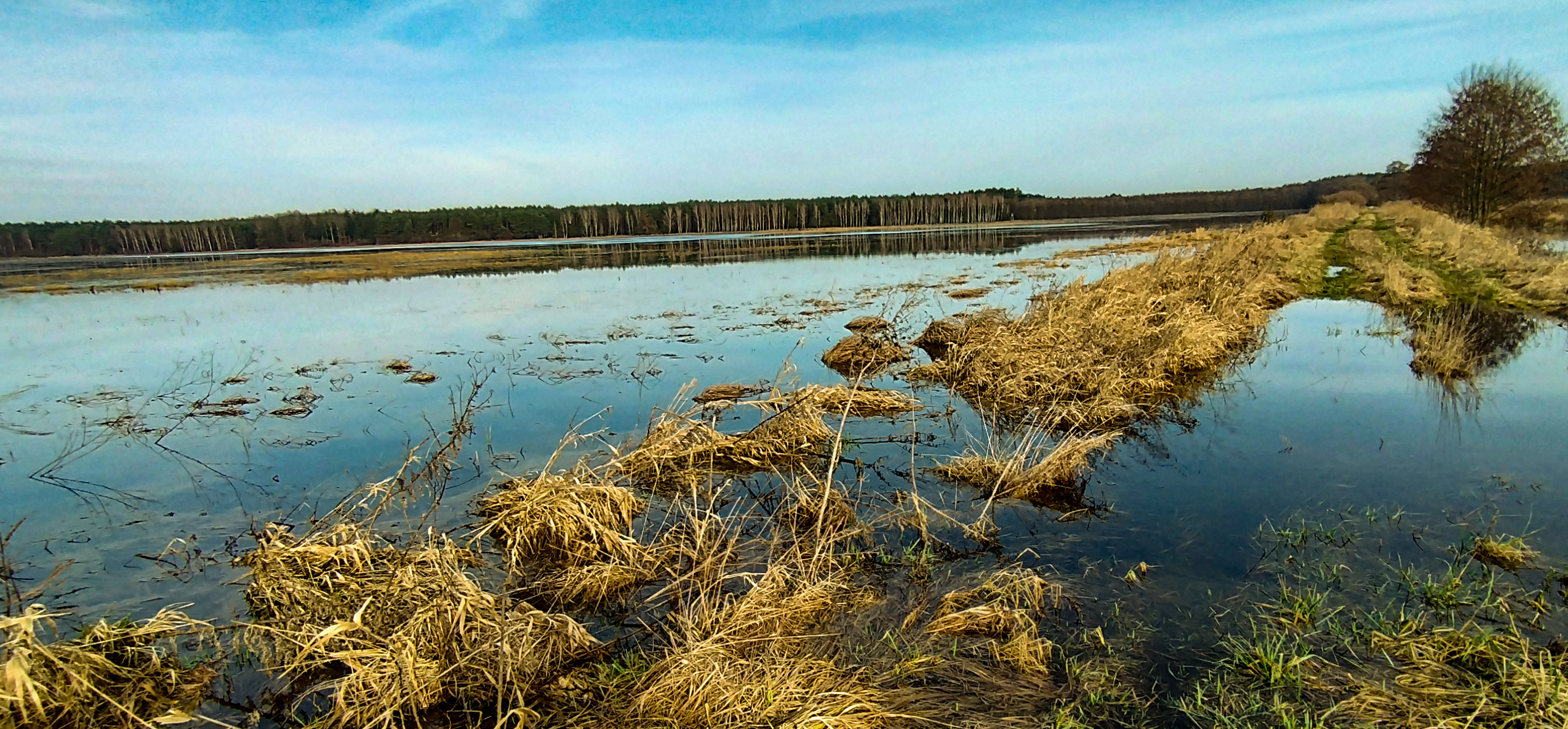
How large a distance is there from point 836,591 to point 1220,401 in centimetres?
719

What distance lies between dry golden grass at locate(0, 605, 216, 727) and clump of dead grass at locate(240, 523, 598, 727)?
42 cm

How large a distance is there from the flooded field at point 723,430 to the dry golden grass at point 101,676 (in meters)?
0.27

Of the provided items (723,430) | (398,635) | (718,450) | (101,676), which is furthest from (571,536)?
(723,430)

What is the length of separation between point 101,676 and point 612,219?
120773 millimetres

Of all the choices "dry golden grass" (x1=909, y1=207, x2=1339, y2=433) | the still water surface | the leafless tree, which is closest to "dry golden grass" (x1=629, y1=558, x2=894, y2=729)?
the still water surface

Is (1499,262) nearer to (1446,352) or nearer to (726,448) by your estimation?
(1446,352)

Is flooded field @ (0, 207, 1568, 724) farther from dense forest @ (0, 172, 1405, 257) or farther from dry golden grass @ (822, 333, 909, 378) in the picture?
Answer: dense forest @ (0, 172, 1405, 257)

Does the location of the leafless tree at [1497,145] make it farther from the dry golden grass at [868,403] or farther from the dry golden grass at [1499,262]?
the dry golden grass at [868,403]

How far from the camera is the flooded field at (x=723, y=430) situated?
530 cm

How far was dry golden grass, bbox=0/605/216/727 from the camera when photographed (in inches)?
131

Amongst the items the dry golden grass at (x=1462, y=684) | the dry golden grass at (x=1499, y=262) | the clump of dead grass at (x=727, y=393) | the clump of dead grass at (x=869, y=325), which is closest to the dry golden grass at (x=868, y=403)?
the clump of dead grass at (x=727, y=393)

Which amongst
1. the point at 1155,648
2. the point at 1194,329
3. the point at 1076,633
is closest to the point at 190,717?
the point at 1076,633

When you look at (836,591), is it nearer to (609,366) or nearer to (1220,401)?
(1220,401)

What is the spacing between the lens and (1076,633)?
4.28 m
